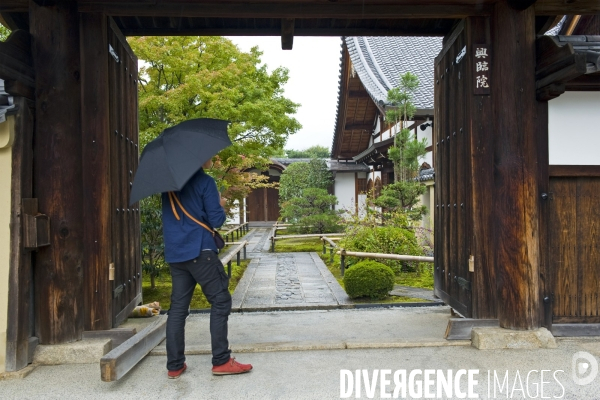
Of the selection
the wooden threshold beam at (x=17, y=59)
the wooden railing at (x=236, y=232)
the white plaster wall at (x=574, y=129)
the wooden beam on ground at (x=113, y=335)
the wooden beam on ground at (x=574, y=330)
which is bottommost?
the wooden beam on ground at (x=574, y=330)

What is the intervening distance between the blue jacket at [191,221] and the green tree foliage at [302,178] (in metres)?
18.7

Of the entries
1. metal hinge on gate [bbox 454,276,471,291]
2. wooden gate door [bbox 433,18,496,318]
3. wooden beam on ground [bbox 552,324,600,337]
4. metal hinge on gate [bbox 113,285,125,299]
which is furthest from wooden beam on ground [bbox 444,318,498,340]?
metal hinge on gate [bbox 113,285,125,299]

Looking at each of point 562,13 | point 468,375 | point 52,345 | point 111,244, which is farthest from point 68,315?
point 562,13

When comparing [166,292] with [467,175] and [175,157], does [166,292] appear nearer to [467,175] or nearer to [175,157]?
[175,157]

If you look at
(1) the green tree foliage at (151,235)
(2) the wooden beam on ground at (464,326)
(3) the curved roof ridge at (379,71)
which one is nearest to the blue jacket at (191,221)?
(2) the wooden beam on ground at (464,326)

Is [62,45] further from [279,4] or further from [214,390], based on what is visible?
[214,390]

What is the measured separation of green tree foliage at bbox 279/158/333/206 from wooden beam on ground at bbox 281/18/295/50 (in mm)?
16886

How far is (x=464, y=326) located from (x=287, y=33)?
3423 millimetres

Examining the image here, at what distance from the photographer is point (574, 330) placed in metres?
4.80

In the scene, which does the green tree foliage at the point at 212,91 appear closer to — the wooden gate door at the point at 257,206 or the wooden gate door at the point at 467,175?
the wooden gate door at the point at 467,175

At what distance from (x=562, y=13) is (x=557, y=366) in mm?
3204

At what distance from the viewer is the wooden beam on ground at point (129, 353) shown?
366cm

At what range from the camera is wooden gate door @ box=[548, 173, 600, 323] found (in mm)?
4902

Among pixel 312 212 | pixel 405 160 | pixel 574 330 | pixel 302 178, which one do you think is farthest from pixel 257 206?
pixel 574 330
